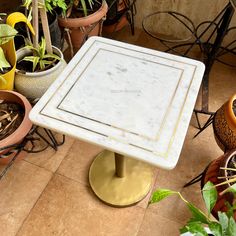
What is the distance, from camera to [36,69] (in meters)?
1.33

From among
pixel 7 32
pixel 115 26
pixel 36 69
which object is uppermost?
pixel 7 32

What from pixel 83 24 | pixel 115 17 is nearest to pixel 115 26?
pixel 115 17

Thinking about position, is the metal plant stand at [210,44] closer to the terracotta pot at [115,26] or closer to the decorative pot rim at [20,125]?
the terracotta pot at [115,26]

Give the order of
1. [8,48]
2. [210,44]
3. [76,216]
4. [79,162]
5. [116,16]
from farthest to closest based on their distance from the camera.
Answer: [116,16] → [210,44] → [79,162] → [76,216] → [8,48]

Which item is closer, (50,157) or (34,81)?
(34,81)

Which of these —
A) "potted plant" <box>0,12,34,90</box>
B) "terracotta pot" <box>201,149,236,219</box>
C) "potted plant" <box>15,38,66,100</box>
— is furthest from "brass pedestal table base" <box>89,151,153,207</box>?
"potted plant" <box>0,12,34,90</box>

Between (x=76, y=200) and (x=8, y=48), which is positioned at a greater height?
(x=8, y=48)

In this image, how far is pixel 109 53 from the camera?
108cm

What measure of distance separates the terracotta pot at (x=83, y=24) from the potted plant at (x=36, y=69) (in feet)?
0.88

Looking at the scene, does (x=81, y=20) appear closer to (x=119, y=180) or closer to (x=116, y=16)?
(x=116, y=16)

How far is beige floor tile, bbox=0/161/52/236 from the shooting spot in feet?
4.17

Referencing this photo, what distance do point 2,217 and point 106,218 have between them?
0.50 metres

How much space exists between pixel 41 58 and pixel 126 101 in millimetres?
613

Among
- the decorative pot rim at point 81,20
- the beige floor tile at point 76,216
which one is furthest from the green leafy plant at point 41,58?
the beige floor tile at point 76,216
